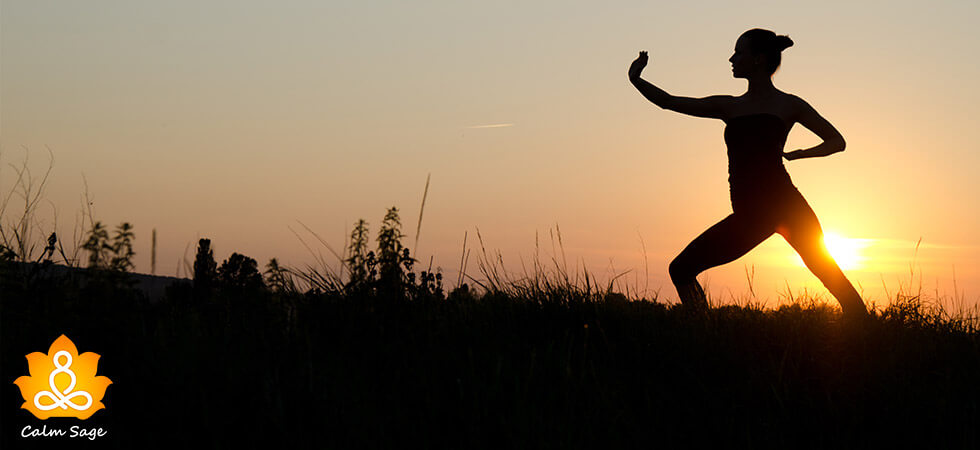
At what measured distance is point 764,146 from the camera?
6.08m

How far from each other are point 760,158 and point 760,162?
3 centimetres

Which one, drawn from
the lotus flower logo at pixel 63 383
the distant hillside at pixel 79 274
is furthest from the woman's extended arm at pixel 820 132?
the lotus flower logo at pixel 63 383

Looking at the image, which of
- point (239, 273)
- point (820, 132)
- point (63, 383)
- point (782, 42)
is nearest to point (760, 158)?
point (820, 132)

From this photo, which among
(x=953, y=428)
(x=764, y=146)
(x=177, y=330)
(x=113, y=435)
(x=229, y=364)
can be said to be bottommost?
(x=953, y=428)

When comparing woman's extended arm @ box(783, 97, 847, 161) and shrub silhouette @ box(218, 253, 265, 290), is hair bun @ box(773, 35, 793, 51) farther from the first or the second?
shrub silhouette @ box(218, 253, 265, 290)

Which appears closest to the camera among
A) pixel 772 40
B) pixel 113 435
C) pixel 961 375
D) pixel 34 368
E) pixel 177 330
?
pixel 113 435

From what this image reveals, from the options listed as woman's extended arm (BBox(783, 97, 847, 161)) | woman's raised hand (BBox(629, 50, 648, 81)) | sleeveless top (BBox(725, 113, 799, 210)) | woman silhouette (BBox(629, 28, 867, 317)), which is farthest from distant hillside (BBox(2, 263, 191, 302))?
woman's extended arm (BBox(783, 97, 847, 161))

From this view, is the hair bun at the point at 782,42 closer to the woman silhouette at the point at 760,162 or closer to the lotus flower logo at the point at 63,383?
the woman silhouette at the point at 760,162

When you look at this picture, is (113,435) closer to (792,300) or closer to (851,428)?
(851,428)

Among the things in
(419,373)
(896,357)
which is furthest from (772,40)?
(419,373)

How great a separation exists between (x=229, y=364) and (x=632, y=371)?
2265 millimetres

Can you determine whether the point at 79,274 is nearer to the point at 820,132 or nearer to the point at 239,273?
the point at 239,273

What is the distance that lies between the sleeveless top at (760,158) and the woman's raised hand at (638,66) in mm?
868

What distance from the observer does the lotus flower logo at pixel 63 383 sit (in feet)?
12.7
